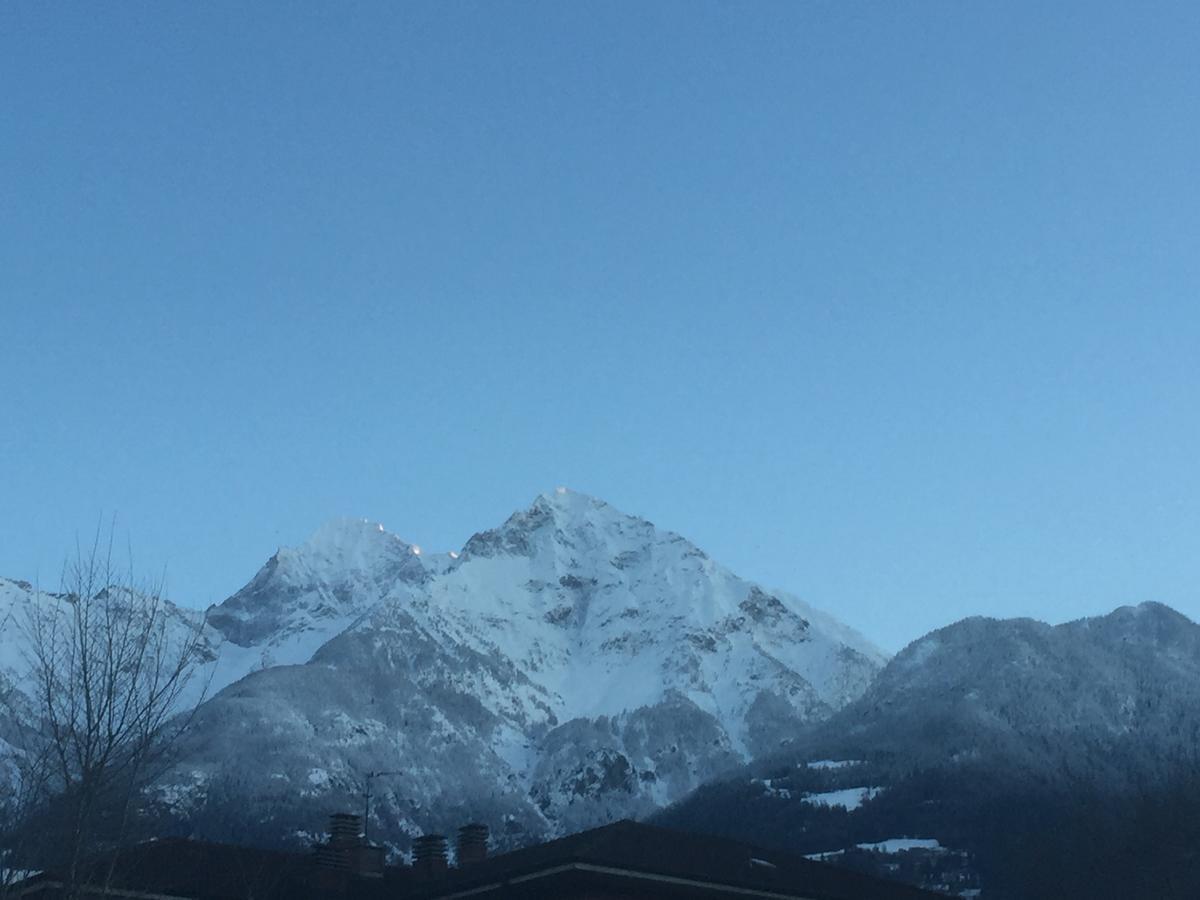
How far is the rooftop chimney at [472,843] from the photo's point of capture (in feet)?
157

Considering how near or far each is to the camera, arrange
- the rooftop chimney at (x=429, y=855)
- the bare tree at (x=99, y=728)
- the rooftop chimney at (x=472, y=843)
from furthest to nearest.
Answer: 1. the rooftop chimney at (x=472, y=843)
2. the rooftop chimney at (x=429, y=855)
3. the bare tree at (x=99, y=728)

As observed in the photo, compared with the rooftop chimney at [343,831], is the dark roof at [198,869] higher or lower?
lower

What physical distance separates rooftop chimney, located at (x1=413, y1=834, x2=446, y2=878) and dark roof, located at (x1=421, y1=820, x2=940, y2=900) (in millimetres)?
4416

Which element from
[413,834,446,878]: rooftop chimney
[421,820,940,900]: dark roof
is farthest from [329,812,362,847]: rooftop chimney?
[421,820,940,900]: dark roof

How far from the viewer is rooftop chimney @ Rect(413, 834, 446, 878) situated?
44688 mm

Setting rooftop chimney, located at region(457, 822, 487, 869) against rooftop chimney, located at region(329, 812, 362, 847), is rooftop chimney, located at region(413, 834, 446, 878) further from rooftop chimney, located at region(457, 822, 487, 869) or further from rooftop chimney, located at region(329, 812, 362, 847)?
rooftop chimney, located at region(329, 812, 362, 847)

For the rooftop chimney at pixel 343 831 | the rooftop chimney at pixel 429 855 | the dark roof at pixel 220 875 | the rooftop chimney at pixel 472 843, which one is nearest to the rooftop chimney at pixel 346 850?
the rooftop chimney at pixel 343 831

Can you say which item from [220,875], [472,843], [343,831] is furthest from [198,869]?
[472,843]

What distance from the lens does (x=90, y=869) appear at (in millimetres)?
29516

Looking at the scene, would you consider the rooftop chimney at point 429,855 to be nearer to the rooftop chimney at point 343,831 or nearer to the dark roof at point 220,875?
the dark roof at point 220,875

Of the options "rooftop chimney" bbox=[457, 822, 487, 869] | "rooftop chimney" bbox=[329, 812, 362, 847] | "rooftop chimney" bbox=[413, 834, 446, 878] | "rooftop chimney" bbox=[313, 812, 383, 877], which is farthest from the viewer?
"rooftop chimney" bbox=[457, 822, 487, 869]

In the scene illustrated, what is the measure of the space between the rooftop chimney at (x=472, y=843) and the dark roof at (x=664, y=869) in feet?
24.4

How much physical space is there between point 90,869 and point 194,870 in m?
10.0

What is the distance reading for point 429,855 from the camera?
46188 mm
